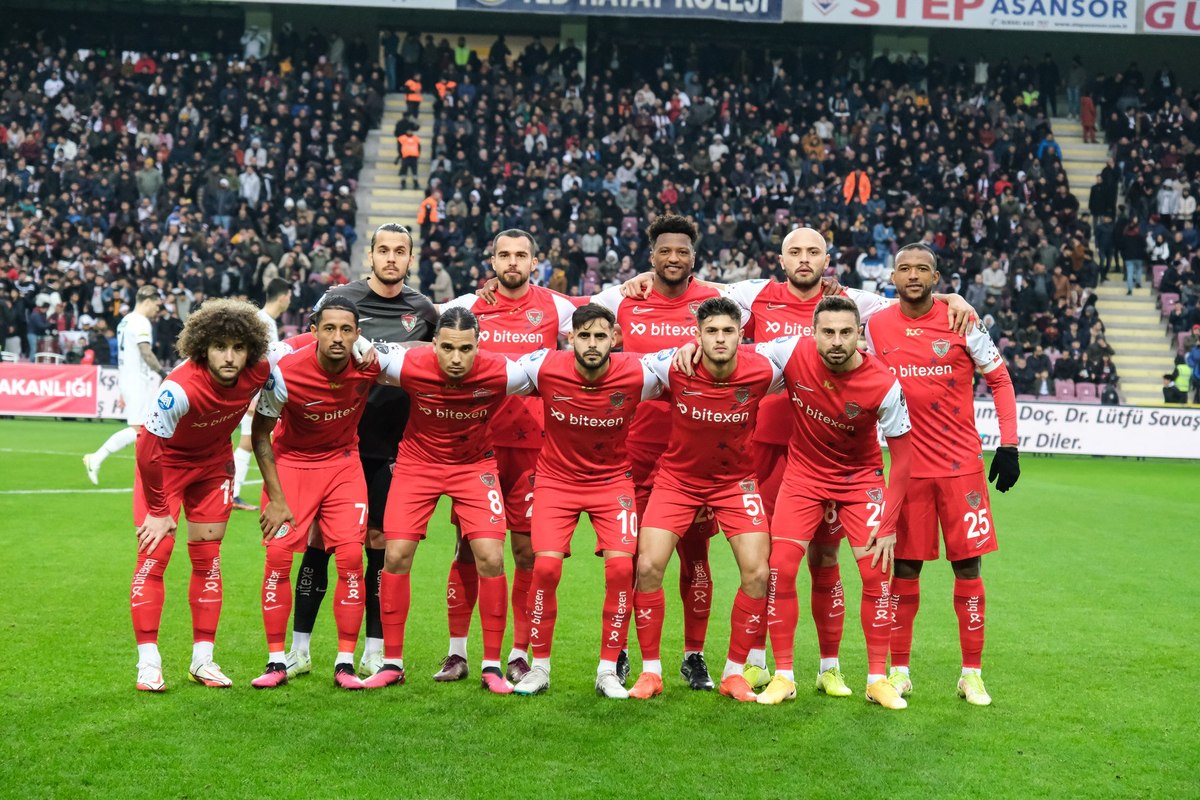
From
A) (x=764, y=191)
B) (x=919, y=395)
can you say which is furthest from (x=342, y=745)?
(x=764, y=191)

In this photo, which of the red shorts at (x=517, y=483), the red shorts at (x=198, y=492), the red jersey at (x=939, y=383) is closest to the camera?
the red shorts at (x=198, y=492)

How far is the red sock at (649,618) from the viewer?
21.5ft

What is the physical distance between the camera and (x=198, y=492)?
6.59 metres

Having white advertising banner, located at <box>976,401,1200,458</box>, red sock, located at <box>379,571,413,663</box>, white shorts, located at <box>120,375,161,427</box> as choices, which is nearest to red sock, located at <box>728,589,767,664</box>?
red sock, located at <box>379,571,413,663</box>

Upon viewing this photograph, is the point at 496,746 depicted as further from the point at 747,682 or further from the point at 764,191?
the point at 764,191

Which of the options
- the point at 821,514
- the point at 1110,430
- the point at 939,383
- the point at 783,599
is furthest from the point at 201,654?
the point at 1110,430

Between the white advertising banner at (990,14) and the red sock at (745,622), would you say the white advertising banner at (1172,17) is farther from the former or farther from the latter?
the red sock at (745,622)

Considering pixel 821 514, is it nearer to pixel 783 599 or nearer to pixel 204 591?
pixel 783 599

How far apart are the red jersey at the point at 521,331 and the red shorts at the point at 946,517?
2.17 metres

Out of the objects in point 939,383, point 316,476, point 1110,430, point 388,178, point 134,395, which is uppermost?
point 388,178

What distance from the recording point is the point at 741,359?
6.66 metres

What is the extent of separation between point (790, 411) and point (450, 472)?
198 centimetres

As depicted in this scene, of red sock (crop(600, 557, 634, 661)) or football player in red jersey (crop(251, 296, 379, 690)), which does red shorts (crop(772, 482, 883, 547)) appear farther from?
football player in red jersey (crop(251, 296, 379, 690))

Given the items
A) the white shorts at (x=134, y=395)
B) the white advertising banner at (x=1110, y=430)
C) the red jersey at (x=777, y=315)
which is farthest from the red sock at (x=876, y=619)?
the white advertising banner at (x=1110, y=430)
